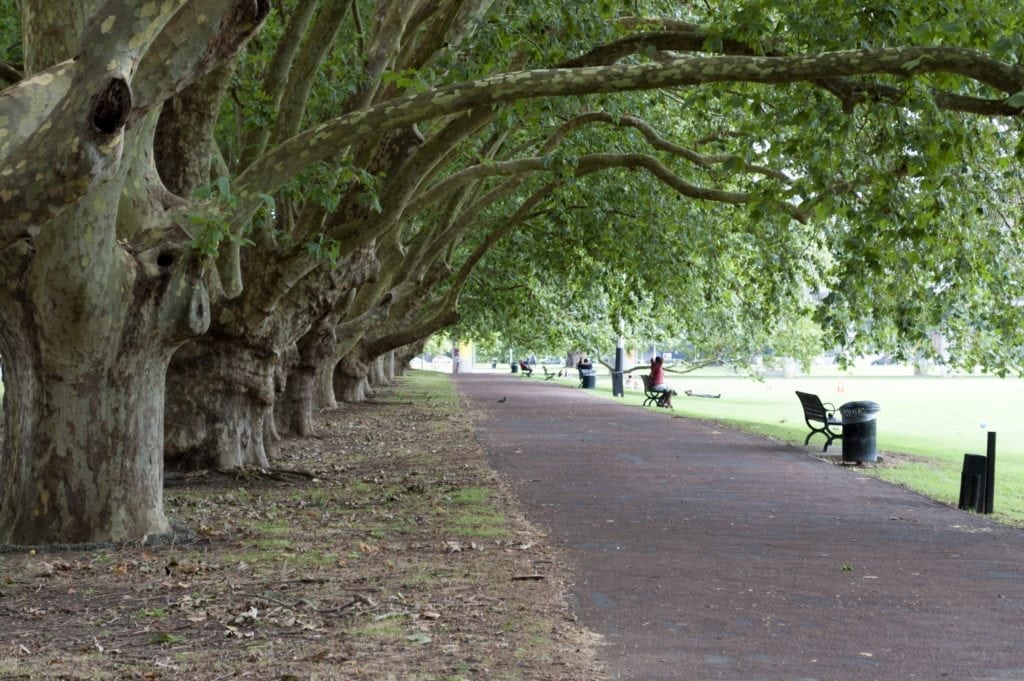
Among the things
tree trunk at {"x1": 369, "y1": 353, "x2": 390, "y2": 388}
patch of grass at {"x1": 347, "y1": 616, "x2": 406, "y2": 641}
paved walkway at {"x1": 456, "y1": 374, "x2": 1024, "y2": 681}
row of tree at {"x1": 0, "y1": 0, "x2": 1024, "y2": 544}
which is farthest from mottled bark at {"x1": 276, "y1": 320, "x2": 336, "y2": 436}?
tree trunk at {"x1": 369, "y1": 353, "x2": 390, "y2": 388}

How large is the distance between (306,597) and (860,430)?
36.6 ft

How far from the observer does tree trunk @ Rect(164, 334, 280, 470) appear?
43.3 feet

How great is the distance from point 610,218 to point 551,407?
13.1 meters

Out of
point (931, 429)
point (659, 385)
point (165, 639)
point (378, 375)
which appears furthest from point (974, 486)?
point (378, 375)

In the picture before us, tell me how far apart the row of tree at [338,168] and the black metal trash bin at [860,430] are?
3.53ft

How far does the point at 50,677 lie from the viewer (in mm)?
5242

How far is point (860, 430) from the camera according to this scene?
1642 centimetres

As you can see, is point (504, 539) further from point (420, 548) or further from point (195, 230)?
point (195, 230)

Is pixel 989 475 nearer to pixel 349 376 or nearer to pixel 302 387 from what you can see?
pixel 302 387

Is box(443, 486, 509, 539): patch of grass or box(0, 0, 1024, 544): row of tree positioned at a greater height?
box(0, 0, 1024, 544): row of tree

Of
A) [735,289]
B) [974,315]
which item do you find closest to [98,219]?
[974,315]

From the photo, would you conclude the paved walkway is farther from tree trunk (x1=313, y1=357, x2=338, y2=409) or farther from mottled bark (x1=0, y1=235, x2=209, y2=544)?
tree trunk (x1=313, y1=357, x2=338, y2=409)

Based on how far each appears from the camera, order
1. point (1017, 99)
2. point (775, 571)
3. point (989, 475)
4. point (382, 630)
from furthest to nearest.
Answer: point (989, 475), point (775, 571), point (1017, 99), point (382, 630)

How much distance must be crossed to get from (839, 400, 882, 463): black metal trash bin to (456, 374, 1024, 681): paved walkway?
0.74m
